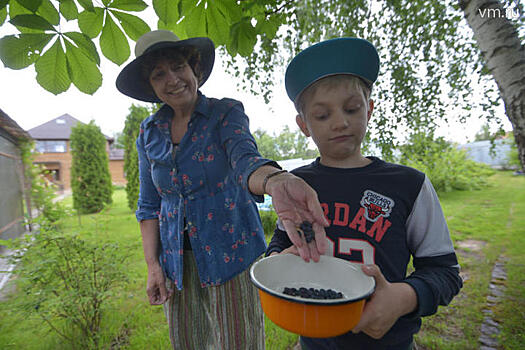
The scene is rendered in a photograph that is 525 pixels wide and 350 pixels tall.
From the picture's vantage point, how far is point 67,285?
99.3 inches

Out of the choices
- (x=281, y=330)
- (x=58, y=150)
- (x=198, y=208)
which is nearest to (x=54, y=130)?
(x=58, y=150)

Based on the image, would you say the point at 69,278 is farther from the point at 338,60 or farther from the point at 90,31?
the point at 338,60

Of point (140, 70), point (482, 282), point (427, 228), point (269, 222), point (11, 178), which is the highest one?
point (140, 70)

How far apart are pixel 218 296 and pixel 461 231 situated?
20.4 ft

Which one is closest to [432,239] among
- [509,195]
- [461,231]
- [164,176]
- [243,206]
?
[243,206]

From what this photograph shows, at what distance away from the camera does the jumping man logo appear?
111cm

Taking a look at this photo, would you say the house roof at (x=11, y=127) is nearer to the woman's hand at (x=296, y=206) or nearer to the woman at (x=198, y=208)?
the woman at (x=198, y=208)

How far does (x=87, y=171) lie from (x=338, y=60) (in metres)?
13.2

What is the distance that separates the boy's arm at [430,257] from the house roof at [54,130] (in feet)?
111

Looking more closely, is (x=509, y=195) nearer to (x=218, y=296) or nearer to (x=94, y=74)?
(x=218, y=296)

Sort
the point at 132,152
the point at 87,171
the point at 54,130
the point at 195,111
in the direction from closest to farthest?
the point at 195,111, the point at 132,152, the point at 87,171, the point at 54,130

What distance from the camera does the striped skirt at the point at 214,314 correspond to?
60.3 inches

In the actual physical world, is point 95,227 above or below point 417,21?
below

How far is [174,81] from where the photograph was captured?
1.51m
